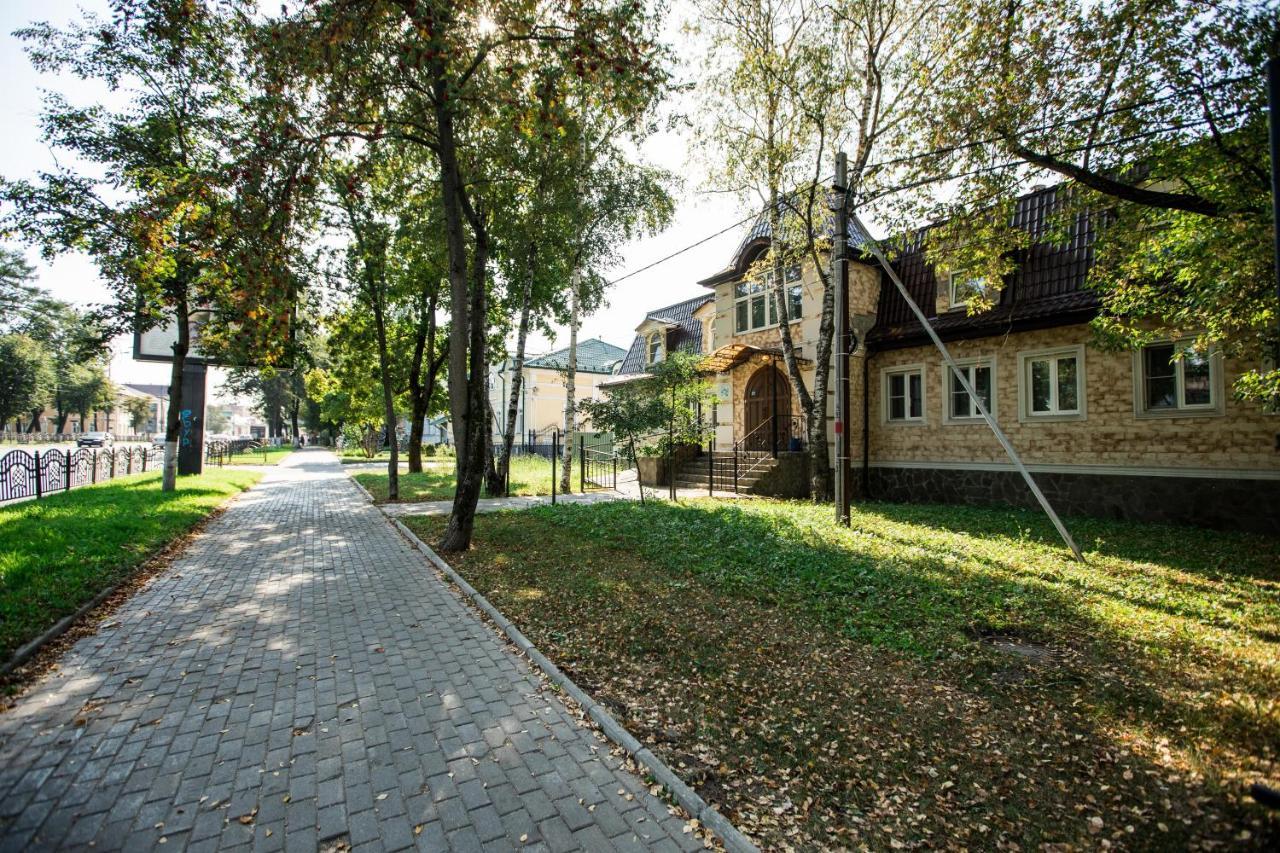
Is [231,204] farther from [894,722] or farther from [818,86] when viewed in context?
[818,86]

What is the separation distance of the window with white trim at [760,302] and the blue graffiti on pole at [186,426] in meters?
19.8

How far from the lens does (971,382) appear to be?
14.2 meters

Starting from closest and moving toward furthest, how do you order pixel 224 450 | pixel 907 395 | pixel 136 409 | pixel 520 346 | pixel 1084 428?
1. pixel 1084 428
2. pixel 907 395
3. pixel 520 346
4. pixel 224 450
5. pixel 136 409

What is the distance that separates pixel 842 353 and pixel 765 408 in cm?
883

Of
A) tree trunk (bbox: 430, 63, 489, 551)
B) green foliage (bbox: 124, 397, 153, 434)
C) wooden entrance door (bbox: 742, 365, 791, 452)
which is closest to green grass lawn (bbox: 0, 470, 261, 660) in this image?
tree trunk (bbox: 430, 63, 489, 551)

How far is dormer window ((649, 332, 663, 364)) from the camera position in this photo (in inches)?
979

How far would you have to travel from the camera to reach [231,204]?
21.2 ft

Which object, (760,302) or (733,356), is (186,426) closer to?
(733,356)

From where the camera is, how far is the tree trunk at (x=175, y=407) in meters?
15.0

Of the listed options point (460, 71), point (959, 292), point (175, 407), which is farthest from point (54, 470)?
point (959, 292)

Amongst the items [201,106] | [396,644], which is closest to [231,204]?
[396,644]

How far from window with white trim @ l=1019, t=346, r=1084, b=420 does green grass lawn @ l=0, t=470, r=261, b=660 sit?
16955 mm

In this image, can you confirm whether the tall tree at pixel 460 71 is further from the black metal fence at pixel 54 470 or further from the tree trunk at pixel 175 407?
the black metal fence at pixel 54 470

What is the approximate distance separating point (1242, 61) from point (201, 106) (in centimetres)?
2008
